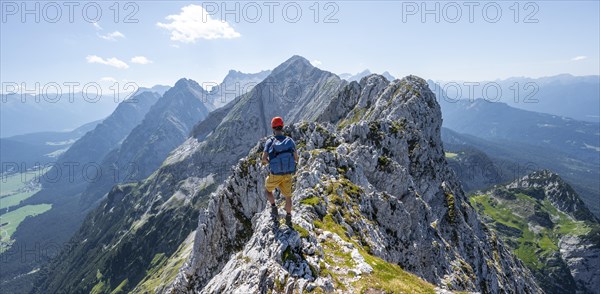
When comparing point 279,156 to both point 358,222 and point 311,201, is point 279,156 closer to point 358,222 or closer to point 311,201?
point 311,201

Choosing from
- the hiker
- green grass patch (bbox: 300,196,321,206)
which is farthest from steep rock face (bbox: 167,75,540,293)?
the hiker

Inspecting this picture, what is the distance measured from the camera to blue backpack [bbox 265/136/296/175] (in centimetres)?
1978

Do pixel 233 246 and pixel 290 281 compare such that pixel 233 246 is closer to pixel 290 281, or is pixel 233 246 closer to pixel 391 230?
pixel 391 230

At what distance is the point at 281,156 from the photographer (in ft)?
64.9

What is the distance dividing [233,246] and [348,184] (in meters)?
18.6

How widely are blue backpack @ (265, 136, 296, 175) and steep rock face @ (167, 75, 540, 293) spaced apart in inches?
165

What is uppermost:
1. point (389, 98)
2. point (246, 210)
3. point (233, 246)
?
point (389, 98)

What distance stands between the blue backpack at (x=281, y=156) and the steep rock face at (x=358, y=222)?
4190 mm

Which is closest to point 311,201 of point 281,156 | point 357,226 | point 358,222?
point 357,226

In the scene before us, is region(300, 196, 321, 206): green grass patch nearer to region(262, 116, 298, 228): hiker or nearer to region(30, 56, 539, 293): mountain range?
region(30, 56, 539, 293): mountain range

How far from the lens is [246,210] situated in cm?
5041

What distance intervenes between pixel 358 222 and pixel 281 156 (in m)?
13.7

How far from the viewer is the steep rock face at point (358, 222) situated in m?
20.5

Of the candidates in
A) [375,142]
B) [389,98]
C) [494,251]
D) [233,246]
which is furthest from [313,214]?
[389,98]
